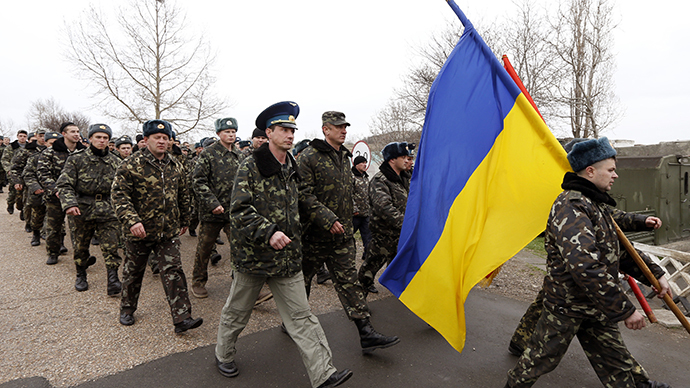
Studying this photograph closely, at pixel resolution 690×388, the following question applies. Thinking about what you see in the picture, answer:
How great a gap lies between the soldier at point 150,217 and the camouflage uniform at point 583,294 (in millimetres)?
3117

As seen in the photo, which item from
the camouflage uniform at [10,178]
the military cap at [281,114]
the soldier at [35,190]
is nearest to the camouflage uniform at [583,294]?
the military cap at [281,114]

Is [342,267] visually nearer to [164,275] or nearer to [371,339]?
[371,339]

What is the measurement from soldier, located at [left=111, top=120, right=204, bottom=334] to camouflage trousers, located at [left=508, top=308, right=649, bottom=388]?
298 centimetres

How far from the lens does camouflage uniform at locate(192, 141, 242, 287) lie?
16.8 ft

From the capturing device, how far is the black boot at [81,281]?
5211mm

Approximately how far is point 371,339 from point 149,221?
251 cm

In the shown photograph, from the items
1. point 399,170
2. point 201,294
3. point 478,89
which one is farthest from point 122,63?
point 478,89

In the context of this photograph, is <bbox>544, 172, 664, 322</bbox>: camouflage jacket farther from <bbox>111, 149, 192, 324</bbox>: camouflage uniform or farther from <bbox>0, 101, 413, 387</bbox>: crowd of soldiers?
<bbox>111, 149, 192, 324</bbox>: camouflage uniform

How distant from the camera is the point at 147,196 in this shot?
4145mm

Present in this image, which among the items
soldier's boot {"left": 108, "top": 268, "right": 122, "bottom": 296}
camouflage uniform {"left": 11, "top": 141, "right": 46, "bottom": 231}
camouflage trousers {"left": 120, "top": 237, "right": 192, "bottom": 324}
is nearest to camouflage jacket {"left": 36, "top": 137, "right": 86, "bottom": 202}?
soldier's boot {"left": 108, "top": 268, "right": 122, "bottom": 296}

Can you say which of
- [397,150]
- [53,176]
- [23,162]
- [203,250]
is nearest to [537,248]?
[397,150]

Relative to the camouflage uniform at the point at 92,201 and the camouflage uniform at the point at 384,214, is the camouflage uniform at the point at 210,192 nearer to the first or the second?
the camouflage uniform at the point at 92,201

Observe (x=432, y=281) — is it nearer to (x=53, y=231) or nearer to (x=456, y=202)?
(x=456, y=202)

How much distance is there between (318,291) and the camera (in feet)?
18.0
